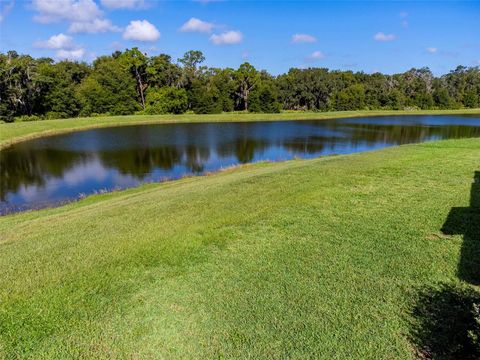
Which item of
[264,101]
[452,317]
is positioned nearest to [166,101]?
[264,101]

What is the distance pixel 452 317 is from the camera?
416 cm

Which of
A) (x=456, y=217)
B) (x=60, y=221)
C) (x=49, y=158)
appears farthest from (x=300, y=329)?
(x=49, y=158)

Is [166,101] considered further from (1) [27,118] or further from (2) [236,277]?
(2) [236,277]

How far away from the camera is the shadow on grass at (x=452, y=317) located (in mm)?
3652

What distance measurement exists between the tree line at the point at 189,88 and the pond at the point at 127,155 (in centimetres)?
2196

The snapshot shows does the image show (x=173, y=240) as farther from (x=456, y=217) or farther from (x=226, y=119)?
(x=226, y=119)

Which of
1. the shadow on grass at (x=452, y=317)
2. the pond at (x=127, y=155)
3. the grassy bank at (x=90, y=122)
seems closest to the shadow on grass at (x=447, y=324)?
the shadow on grass at (x=452, y=317)

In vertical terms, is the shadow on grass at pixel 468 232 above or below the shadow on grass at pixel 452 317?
above

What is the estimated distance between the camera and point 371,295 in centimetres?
469

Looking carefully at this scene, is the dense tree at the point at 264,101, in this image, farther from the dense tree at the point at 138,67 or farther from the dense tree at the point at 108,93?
the dense tree at the point at 108,93

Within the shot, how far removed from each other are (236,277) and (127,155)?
79.3 ft

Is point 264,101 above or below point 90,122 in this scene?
above

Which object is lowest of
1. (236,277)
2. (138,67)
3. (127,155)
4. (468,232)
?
(127,155)

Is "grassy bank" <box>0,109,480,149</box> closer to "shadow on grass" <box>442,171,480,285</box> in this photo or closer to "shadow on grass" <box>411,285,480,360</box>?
"shadow on grass" <box>442,171,480,285</box>
